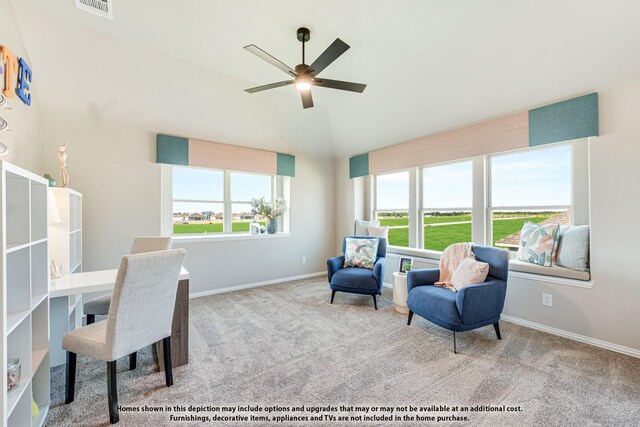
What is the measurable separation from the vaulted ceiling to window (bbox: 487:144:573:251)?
0.62 m

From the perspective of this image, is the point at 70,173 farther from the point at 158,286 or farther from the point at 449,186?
the point at 449,186

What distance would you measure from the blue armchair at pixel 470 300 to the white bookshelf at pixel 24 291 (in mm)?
2858

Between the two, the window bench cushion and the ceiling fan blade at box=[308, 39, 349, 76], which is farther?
the window bench cushion

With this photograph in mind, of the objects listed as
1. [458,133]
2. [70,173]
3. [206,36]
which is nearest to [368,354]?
[458,133]

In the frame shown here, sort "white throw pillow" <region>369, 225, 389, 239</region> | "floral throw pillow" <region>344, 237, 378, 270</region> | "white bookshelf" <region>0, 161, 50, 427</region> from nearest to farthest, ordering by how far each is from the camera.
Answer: "white bookshelf" <region>0, 161, 50, 427</region>, "floral throw pillow" <region>344, 237, 378, 270</region>, "white throw pillow" <region>369, 225, 389, 239</region>

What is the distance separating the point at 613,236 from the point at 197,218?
16.5 ft

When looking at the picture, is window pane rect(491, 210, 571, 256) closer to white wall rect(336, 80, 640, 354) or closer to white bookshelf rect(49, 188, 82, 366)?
white wall rect(336, 80, 640, 354)

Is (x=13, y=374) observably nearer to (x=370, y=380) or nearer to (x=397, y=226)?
(x=370, y=380)

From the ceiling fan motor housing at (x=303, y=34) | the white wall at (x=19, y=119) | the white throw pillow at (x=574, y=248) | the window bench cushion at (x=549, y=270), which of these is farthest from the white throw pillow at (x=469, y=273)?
the white wall at (x=19, y=119)

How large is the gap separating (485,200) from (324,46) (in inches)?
108

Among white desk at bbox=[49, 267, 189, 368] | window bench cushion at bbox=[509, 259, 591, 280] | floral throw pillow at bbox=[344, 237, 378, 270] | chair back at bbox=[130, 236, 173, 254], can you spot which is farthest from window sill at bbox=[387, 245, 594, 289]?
chair back at bbox=[130, 236, 173, 254]

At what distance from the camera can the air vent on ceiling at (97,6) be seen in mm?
2312

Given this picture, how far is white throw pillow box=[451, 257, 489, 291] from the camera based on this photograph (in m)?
2.68

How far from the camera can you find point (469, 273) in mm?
2732
